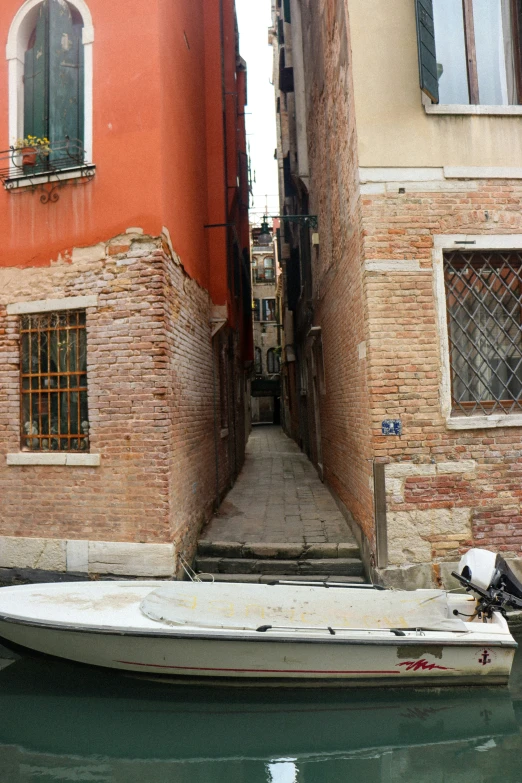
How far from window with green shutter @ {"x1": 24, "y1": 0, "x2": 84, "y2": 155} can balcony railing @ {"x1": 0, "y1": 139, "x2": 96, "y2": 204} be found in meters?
0.07

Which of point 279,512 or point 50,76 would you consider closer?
point 50,76

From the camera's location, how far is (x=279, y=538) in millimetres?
6215

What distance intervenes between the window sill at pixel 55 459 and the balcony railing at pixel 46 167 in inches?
105

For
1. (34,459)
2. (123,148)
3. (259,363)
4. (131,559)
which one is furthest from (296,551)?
(259,363)

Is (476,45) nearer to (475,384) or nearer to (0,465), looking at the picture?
(475,384)

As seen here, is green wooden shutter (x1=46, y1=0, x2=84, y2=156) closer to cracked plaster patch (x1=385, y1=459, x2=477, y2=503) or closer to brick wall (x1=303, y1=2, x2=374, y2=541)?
brick wall (x1=303, y1=2, x2=374, y2=541)

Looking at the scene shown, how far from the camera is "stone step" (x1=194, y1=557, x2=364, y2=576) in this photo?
221 inches

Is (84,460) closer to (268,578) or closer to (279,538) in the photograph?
(268,578)

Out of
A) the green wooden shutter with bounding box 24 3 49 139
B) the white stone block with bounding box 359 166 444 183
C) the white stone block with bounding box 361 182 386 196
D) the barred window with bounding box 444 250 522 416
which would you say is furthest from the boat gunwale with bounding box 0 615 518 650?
the green wooden shutter with bounding box 24 3 49 139

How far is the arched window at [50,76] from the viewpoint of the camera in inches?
226

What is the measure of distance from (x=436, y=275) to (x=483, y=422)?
4.74 ft

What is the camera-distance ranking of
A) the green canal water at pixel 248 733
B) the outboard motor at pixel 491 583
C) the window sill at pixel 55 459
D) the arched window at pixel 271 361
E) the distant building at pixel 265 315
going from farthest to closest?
the arched window at pixel 271 361
the distant building at pixel 265 315
the window sill at pixel 55 459
the outboard motor at pixel 491 583
the green canal water at pixel 248 733

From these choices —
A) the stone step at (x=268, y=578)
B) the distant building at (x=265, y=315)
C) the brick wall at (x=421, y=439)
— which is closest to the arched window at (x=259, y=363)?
the distant building at (x=265, y=315)

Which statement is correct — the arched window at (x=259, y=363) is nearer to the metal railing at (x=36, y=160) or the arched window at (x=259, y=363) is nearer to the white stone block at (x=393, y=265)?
the metal railing at (x=36, y=160)
